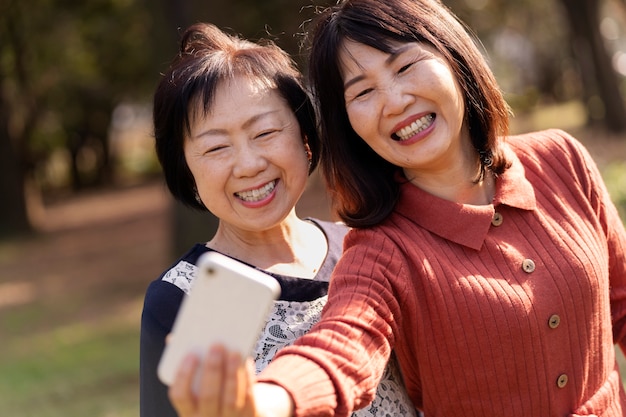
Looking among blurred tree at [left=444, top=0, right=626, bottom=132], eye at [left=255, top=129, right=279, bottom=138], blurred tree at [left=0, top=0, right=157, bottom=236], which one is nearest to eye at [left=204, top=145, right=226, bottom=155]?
eye at [left=255, top=129, right=279, bottom=138]

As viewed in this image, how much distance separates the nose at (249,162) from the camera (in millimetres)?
2438

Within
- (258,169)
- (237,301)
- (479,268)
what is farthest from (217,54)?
(237,301)

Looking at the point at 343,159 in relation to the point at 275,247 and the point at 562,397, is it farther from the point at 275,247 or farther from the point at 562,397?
the point at 562,397

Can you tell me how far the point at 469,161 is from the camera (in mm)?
2385

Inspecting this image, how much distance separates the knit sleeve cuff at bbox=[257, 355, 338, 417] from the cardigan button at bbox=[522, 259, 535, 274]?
0.70 m

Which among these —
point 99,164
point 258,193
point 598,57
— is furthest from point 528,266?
point 99,164

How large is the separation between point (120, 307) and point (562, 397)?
8.88 metres

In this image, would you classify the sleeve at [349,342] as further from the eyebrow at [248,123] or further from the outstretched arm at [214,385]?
the eyebrow at [248,123]

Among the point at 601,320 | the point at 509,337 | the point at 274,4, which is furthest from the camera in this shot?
the point at 274,4

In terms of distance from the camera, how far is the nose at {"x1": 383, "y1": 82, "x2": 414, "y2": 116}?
2.16 m

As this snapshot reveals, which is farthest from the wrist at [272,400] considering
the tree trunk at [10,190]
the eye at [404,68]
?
the tree trunk at [10,190]

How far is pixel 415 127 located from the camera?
219cm

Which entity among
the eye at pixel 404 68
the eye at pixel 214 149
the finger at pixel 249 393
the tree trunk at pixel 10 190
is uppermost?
the eye at pixel 404 68

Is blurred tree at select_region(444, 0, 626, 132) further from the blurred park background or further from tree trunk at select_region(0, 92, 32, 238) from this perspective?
tree trunk at select_region(0, 92, 32, 238)
